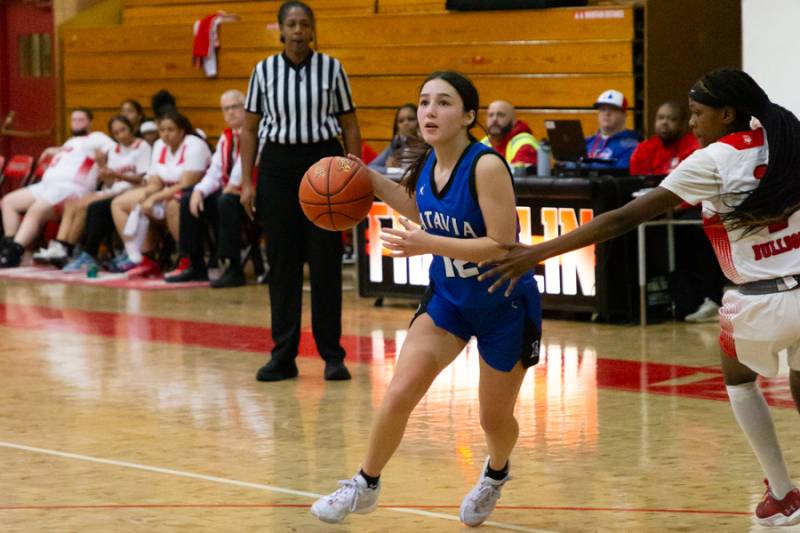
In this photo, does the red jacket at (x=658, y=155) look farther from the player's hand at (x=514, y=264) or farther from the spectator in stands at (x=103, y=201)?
the player's hand at (x=514, y=264)

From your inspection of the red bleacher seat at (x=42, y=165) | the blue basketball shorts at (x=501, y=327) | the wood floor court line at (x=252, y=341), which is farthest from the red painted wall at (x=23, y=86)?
the blue basketball shorts at (x=501, y=327)

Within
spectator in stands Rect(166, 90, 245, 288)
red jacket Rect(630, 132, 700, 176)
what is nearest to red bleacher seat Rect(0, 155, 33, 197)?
spectator in stands Rect(166, 90, 245, 288)

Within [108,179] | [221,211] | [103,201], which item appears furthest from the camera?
[108,179]

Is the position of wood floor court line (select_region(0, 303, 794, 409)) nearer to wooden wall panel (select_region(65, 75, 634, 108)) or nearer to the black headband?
the black headband

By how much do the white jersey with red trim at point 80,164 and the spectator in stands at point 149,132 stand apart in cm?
48

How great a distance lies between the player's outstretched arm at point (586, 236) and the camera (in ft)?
14.8

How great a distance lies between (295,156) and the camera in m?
7.88

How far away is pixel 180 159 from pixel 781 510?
961cm

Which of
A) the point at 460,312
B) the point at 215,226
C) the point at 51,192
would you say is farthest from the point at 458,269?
the point at 51,192

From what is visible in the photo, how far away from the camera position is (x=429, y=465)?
6055 mm

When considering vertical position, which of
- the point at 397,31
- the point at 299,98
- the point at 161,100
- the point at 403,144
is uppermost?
the point at 397,31

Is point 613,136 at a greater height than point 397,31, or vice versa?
point 397,31

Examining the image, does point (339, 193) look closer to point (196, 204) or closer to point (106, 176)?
point (196, 204)

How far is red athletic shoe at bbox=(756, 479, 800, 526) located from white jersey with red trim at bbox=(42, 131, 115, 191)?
35.8 ft
